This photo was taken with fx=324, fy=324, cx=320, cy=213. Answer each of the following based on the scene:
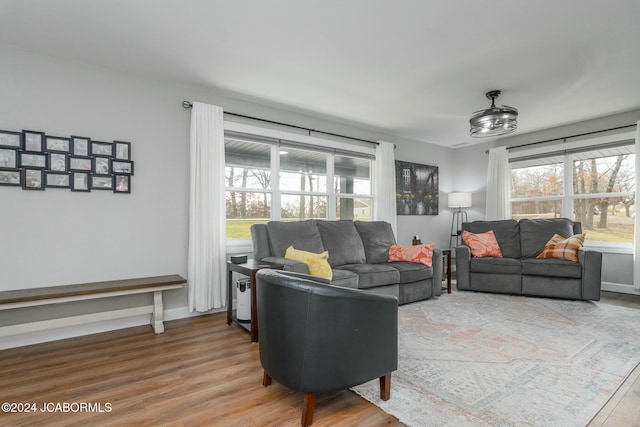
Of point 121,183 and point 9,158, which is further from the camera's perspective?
point 121,183

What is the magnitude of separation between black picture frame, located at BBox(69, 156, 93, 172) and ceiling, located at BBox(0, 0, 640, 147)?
899 mm

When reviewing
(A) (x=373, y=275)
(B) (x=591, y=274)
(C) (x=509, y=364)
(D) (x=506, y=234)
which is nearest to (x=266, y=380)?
(C) (x=509, y=364)

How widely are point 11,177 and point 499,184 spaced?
647 cm

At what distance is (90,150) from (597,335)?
4899mm

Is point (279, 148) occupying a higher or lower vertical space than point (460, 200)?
higher

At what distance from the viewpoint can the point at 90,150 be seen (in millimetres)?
3035

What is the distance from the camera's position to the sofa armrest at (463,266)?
4.68 m

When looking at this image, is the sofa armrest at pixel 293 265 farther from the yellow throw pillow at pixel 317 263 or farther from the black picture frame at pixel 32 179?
the black picture frame at pixel 32 179

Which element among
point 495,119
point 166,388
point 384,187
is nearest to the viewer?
point 166,388

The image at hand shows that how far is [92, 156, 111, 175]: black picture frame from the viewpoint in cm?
306

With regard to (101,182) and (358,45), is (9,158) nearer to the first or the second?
(101,182)

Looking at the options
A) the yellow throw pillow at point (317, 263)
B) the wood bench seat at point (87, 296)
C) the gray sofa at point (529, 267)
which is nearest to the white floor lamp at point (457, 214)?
the gray sofa at point (529, 267)

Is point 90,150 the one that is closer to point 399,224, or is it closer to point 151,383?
point 151,383

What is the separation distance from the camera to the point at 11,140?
2713mm
